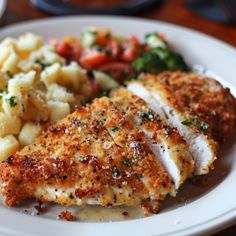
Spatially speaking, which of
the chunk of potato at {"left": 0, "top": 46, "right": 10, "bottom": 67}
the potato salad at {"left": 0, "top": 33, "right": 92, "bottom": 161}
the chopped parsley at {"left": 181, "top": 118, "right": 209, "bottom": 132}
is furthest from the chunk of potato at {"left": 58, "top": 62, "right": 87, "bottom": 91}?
the chopped parsley at {"left": 181, "top": 118, "right": 209, "bottom": 132}

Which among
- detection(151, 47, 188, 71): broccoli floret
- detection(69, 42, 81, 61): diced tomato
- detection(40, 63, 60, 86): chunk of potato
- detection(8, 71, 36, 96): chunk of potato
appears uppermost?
detection(151, 47, 188, 71): broccoli floret

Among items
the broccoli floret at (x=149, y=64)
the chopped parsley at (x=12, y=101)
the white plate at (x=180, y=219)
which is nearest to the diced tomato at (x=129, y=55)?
the broccoli floret at (x=149, y=64)

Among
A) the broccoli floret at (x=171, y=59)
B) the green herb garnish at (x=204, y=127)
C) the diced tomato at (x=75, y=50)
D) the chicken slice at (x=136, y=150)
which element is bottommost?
the diced tomato at (x=75, y=50)

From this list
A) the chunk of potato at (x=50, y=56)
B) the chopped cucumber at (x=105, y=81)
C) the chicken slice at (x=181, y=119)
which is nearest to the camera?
the chicken slice at (x=181, y=119)

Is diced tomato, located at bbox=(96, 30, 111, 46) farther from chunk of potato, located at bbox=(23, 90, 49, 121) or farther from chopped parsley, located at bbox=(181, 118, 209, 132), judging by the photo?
chopped parsley, located at bbox=(181, 118, 209, 132)

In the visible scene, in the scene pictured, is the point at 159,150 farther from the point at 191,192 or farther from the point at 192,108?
the point at 192,108

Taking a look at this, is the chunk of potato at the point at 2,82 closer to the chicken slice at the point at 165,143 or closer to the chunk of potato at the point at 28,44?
the chunk of potato at the point at 28,44
